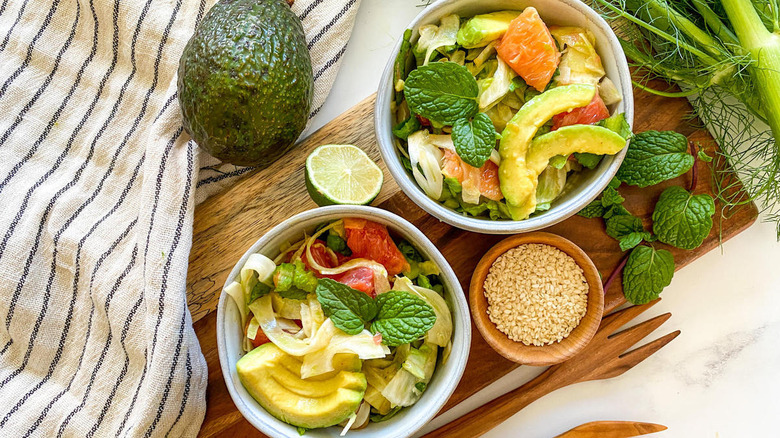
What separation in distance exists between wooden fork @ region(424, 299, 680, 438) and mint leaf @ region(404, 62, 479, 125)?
808mm

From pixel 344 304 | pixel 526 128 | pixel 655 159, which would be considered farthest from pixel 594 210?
pixel 344 304

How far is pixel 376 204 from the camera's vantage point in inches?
73.9

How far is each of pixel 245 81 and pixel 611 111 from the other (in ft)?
3.04

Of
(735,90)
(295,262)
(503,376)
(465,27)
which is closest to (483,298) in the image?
(503,376)

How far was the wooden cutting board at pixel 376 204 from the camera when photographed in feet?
6.21

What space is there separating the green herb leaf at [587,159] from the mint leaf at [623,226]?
0.27m

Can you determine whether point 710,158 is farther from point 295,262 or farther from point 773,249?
point 295,262

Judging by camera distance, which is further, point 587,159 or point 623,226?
point 623,226

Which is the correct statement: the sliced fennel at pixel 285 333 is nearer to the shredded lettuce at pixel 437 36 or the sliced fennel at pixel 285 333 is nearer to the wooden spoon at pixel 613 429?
the shredded lettuce at pixel 437 36

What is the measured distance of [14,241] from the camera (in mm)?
1846

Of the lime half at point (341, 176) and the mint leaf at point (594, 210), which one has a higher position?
the lime half at point (341, 176)

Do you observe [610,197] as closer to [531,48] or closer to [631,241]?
[631,241]

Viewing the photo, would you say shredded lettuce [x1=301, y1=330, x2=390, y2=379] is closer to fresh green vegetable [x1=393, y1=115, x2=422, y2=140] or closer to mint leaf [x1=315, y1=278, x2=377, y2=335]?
mint leaf [x1=315, y1=278, x2=377, y2=335]

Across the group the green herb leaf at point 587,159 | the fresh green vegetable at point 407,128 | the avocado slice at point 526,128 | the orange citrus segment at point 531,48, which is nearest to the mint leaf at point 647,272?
the green herb leaf at point 587,159
